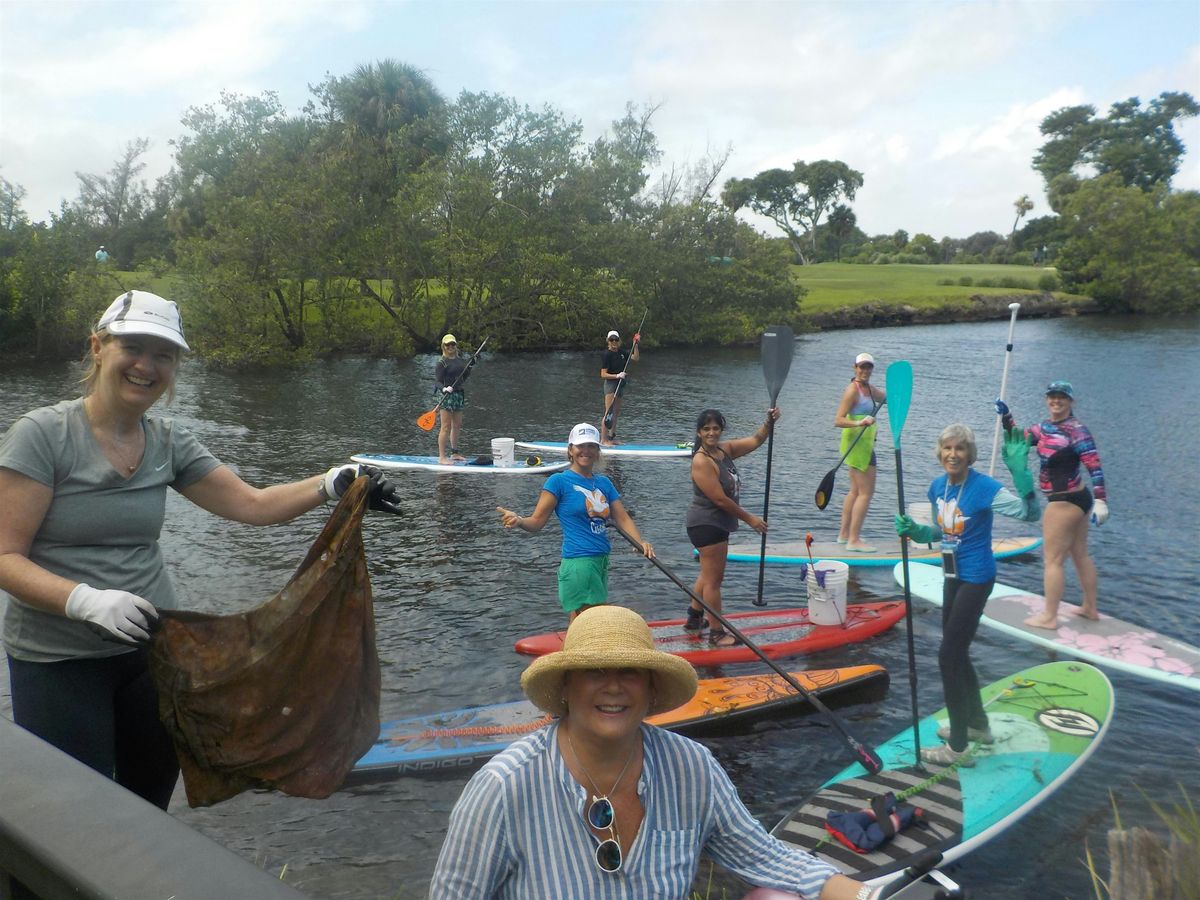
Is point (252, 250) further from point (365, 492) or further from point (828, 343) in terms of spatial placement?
point (365, 492)

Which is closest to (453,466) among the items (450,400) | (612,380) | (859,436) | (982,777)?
(450,400)

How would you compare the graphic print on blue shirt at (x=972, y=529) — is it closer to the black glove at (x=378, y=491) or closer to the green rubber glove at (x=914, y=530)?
the green rubber glove at (x=914, y=530)

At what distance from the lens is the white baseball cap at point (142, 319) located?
3004 millimetres

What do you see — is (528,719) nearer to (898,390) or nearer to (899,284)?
(898,390)

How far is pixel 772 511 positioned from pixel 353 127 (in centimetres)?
3706

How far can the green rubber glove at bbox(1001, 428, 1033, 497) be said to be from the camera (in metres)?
7.57

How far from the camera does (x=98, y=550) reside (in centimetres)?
301

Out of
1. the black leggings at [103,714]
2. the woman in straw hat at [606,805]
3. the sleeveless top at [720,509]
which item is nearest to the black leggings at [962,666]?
the sleeveless top at [720,509]

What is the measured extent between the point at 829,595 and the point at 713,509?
1.66 m

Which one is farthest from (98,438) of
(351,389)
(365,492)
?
(351,389)

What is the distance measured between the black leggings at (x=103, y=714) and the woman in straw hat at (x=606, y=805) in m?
1.43

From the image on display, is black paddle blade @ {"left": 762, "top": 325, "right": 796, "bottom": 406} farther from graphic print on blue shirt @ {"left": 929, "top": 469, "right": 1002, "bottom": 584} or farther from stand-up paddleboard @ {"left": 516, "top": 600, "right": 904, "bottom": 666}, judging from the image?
graphic print on blue shirt @ {"left": 929, "top": 469, "right": 1002, "bottom": 584}

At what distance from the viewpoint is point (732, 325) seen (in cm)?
4156

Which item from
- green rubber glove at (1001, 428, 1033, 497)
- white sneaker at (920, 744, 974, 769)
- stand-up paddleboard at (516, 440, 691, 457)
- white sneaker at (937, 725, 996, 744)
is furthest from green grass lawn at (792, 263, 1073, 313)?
white sneaker at (920, 744, 974, 769)
